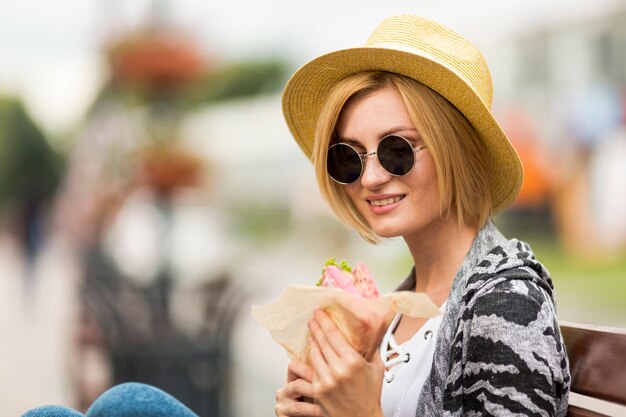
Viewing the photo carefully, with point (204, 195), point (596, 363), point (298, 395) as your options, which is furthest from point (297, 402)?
point (204, 195)

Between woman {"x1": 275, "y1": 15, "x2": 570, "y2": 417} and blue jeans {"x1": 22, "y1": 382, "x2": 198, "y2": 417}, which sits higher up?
woman {"x1": 275, "y1": 15, "x2": 570, "y2": 417}

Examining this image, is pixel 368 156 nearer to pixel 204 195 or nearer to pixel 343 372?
pixel 343 372

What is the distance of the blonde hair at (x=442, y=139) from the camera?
1874 millimetres

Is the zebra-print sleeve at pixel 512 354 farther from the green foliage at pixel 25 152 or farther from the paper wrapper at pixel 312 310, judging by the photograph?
the green foliage at pixel 25 152

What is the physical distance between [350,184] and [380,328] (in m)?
0.48

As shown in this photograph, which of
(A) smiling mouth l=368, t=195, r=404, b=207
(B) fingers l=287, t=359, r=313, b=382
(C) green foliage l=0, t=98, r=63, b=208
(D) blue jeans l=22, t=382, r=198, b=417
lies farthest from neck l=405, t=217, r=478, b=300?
(C) green foliage l=0, t=98, r=63, b=208

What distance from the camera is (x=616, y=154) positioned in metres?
20.1

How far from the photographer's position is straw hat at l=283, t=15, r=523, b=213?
1.87 m

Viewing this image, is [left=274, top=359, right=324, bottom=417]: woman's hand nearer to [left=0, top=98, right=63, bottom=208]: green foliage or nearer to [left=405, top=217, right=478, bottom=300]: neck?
[left=405, top=217, right=478, bottom=300]: neck

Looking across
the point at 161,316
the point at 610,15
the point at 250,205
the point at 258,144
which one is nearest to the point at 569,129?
the point at 610,15

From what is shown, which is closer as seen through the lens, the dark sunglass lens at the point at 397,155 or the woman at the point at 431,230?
the woman at the point at 431,230

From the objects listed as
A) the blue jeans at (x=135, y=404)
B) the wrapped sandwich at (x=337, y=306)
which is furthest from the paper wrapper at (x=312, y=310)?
the blue jeans at (x=135, y=404)

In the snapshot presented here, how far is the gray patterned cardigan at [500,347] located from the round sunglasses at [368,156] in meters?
0.24

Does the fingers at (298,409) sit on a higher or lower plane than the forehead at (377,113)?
lower
